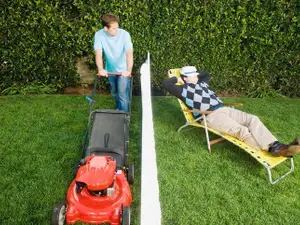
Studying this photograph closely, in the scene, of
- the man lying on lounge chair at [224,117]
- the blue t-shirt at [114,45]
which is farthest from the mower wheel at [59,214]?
the blue t-shirt at [114,45]

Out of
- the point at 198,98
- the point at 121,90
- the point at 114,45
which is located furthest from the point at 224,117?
the point at 114,45

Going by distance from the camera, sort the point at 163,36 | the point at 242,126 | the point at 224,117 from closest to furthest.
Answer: the point at 242,126 → the point at 224,117 → the point at 163,36

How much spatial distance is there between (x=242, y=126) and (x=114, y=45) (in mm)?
2216

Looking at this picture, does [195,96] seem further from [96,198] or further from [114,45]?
[96,198]

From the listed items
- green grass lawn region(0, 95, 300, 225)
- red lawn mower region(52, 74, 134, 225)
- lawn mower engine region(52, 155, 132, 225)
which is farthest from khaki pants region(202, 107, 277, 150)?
lawn mower engine region(52, 155, 132, 225)

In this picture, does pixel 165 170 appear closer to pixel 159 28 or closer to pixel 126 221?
pixel 126 221

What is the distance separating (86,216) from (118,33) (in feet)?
9.66

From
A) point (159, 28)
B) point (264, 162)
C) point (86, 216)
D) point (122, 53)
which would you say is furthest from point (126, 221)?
point (159, 28)

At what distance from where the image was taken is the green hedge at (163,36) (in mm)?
6766

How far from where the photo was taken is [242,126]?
4.84 metres

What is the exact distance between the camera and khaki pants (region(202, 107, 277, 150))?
4633mm

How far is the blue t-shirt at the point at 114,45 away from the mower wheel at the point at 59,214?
8.81 feet

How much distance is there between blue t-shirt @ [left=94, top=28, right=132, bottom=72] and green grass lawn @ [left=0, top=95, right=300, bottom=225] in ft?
3.90

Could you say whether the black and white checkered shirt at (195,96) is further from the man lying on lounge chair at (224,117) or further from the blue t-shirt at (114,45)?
the blue t-shirt at (114,45)
